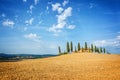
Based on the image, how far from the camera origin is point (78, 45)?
99.4 metres

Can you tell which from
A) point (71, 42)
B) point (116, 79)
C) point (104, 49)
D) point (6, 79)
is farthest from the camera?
point (104, 49)

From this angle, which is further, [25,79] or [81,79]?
[81,79]

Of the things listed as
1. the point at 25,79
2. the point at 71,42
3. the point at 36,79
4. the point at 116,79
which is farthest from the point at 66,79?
the point at 71,42

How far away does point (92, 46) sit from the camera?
335 feet

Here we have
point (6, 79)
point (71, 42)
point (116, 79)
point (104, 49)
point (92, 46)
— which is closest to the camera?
point (6, 79)

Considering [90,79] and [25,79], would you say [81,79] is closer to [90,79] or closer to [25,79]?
[90,79]

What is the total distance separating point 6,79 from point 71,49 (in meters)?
82.4

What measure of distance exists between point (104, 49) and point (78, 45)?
23.4m

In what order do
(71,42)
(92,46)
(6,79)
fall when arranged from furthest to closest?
(92,46) < (71,42) < (6,79)

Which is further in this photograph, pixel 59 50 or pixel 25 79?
pixel 59 50

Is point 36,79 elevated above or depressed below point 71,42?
below

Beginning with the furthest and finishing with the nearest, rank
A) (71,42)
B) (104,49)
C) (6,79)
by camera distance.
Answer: (104,49), (71,42), (6,79)

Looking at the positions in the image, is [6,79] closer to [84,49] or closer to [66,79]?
[66,79]

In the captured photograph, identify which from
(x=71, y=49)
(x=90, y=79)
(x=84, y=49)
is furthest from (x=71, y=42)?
(x=90, y=79)
